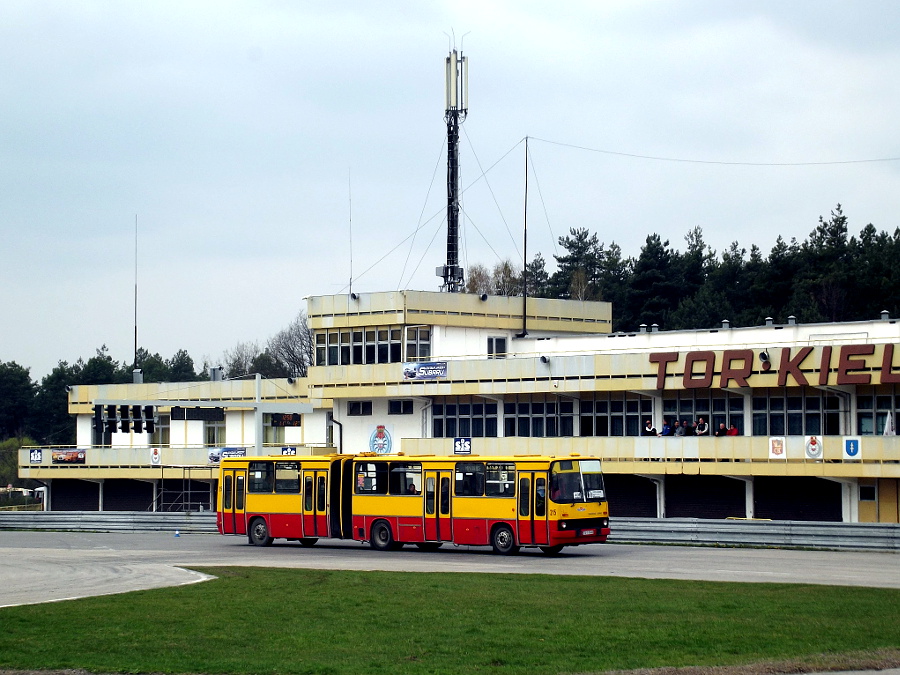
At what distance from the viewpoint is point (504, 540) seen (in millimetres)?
33875

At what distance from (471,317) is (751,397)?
13.9 metres

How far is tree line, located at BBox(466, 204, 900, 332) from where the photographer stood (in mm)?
79938

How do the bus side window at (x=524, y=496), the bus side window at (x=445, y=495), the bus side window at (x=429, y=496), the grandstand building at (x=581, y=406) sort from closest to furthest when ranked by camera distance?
1. the bus side window at (x=524, y=496)
2. the bus side window at (x=445, y=495)
3. the bus side window at (x=429, y=496)
4. the grandstand building at (x=581, y=406)

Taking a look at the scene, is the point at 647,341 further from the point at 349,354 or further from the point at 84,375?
the point at 84,375

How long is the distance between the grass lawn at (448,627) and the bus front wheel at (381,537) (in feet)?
40.7

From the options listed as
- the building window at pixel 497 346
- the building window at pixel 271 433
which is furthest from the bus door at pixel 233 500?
the building window at pixel 271 433

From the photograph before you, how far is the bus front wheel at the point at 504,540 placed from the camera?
33.8 m

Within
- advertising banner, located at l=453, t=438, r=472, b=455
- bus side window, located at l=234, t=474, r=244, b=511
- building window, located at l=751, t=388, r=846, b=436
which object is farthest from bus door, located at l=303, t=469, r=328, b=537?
building window, located at l=751, t=388, r=846, b=436

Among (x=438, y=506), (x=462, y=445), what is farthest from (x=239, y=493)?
(x=462, y=445)

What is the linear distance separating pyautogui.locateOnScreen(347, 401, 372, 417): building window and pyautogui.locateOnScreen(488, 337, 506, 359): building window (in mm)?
5916

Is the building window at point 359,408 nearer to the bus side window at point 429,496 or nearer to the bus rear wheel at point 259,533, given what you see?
the bus rear wheel at point 259,533

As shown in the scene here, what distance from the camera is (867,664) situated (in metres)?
14.1

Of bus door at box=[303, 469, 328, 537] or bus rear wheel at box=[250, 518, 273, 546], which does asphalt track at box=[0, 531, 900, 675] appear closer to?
bus rear wheel at box=[250, 518, 273, 546]

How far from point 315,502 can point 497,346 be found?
2024 cm
